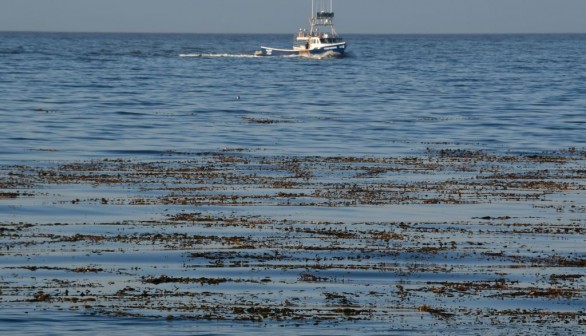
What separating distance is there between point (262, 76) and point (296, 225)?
69801mm

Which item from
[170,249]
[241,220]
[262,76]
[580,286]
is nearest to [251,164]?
[241,220]

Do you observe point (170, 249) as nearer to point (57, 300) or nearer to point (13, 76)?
point (57, 300)

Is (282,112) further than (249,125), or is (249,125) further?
(282,112)

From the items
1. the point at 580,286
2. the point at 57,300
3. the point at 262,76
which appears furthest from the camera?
the point at 262,76

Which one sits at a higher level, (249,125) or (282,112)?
(249,125)

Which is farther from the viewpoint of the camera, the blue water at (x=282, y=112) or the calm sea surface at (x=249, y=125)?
the blue water at (x=282, y=112)

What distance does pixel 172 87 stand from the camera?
71.6 m

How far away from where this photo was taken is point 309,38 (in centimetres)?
13388

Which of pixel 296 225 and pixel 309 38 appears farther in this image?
pixel 309 38

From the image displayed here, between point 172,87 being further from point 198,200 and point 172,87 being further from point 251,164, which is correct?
Answer: point 198,200

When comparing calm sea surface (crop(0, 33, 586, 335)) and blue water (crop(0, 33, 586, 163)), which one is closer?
calm sea surface (crop(0, 33, 586, 335))

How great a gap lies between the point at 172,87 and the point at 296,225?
5103cm

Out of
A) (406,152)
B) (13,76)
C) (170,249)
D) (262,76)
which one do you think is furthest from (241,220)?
(262,76)

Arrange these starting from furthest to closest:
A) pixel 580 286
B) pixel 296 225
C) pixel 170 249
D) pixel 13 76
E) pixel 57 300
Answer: pixel 13 76 < pixel 296 225 < pixel 170 249 < pixel 580 286 < pixel 57 300
